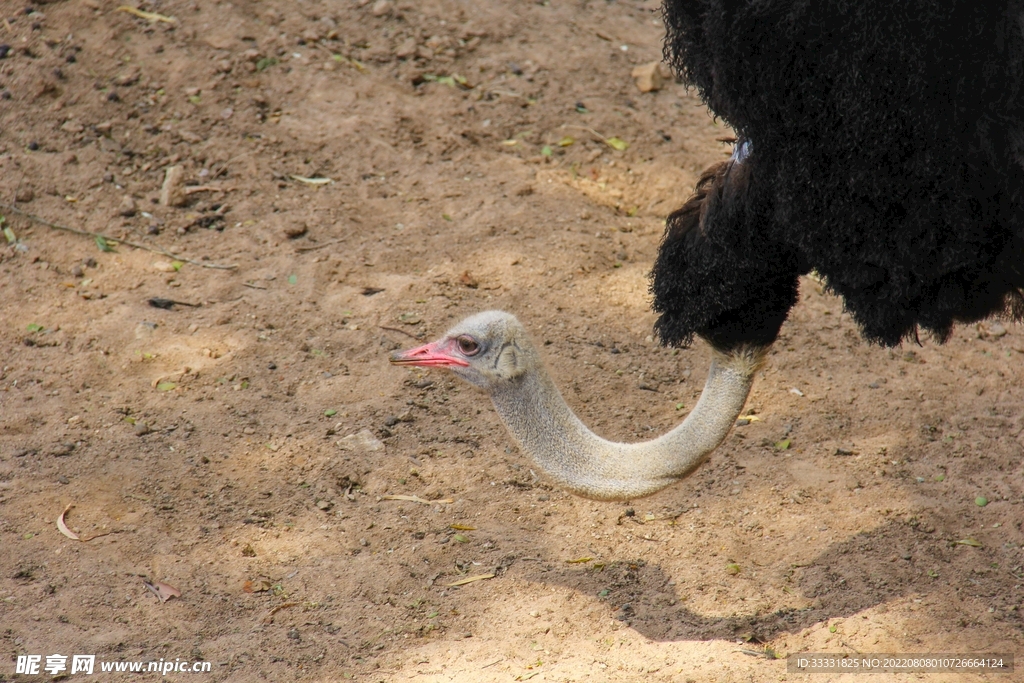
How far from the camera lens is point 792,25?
3268 mm

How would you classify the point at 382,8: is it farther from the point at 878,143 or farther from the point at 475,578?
the point at 878,143

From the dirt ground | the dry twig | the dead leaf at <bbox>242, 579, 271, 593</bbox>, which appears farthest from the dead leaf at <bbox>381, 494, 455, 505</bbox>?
the dry twig

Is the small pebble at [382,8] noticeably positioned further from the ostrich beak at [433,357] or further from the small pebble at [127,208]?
the ostrich beak at [433,357]

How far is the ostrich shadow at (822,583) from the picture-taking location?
407cm

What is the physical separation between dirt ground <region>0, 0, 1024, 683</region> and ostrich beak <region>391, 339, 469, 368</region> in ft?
3.03

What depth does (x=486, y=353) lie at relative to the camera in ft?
12.7

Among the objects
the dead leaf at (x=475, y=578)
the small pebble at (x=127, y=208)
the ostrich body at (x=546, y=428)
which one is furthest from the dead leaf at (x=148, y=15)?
the dead leaf at (x=475, y=578)

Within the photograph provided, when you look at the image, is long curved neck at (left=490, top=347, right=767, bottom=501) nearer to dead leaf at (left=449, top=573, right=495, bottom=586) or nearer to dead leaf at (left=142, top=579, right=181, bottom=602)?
dead leaf at (left=449, top=573, right=495, bottom=586)

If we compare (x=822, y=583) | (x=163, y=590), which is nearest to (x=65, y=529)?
(x=163, y=590)

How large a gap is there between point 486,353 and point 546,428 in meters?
0.38

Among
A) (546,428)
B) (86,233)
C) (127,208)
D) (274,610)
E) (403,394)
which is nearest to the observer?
(546,428)

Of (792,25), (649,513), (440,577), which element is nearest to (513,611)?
(440,577)

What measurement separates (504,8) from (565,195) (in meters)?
2.32

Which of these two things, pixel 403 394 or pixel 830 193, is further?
pixel 403 394
